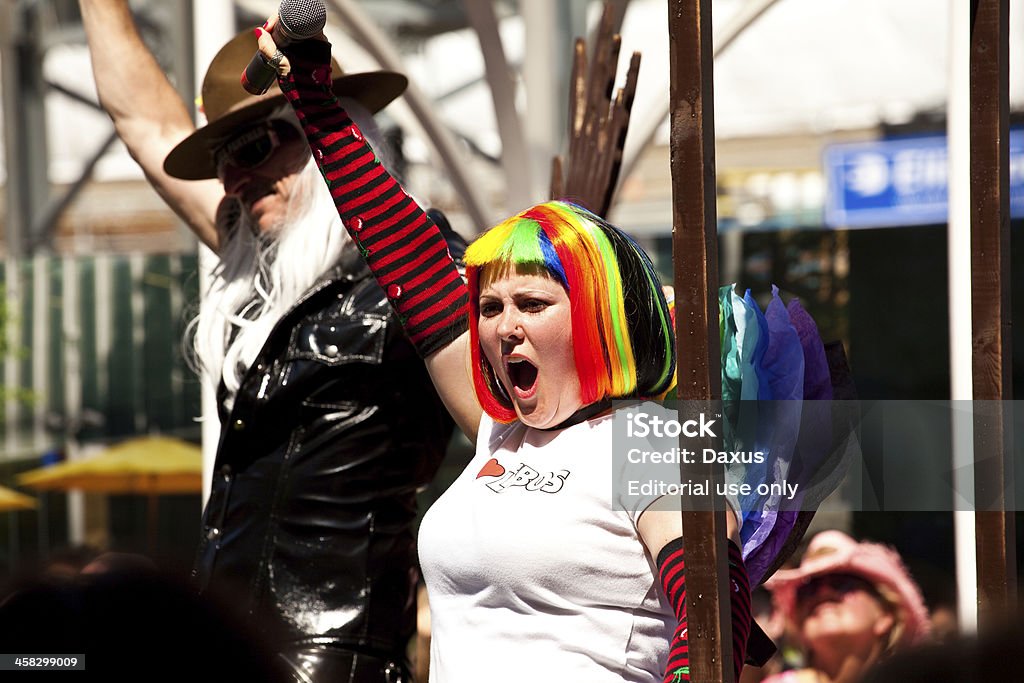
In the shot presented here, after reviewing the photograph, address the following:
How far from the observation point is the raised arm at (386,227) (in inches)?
73.9

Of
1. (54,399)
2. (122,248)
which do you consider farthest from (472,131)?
(54,399)

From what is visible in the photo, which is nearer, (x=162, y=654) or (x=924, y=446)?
(x=162, y=654)

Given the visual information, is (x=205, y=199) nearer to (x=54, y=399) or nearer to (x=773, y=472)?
(x=773, y=472)

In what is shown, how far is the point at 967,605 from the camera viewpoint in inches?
81.4

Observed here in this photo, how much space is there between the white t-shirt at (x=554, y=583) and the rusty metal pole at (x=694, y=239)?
144mm

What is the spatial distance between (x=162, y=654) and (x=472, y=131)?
58.5ft

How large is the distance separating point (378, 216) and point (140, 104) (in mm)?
971

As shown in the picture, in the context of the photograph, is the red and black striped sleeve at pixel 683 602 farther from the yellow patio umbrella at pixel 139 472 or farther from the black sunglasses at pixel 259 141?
the yellow patio umbrella at pixel 139 472

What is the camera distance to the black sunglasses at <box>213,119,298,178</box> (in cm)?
229

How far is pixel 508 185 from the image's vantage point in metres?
4.40

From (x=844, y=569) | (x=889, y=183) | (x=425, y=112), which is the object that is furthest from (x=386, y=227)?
(x=889, y=183)

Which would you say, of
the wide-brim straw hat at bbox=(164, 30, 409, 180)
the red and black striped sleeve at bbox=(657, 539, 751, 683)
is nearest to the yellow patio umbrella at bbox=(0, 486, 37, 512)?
the wide-brim straw hat at bbox=(164, 30, 409, 180)

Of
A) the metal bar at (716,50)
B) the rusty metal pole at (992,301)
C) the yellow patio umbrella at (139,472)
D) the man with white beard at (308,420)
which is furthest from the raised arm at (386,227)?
the yellow patio umbrella at (139,472)

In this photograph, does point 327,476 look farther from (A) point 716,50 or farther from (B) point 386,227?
(A) point 716,50
